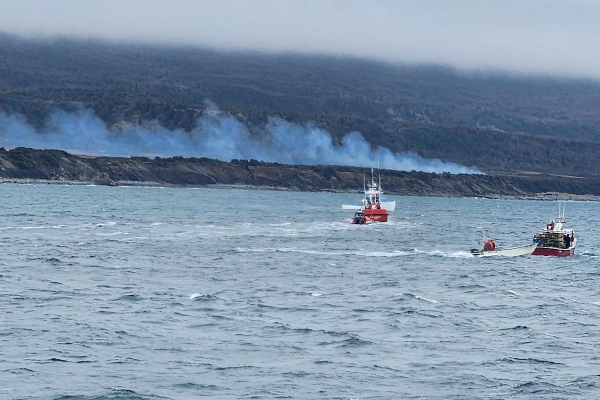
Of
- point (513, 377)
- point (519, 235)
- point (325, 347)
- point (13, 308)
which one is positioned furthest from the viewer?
point (519, 235)

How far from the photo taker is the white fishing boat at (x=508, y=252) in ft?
265

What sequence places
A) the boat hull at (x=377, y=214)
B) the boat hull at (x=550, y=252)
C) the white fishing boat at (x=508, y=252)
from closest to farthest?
the white fishing boat at (x=508, y=252), the boat hull at (x=550, y=252), the boat hull at (x=377, y=214)

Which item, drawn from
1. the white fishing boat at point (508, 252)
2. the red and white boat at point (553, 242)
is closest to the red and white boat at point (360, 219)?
the red and white boat at point (553, 242)

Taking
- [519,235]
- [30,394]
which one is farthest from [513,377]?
[519,235]

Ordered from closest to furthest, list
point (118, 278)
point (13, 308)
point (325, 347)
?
point (325, 347)
point (13, 308)
point (118, 278)

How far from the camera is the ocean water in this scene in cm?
3503

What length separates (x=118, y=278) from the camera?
2228 inches

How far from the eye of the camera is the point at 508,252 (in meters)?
82.5

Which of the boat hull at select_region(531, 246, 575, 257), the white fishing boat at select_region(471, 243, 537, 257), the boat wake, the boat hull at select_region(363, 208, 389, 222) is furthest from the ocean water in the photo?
the boat hull at select_region(363, 208, 389, 222)

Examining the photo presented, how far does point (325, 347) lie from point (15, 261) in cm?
2765

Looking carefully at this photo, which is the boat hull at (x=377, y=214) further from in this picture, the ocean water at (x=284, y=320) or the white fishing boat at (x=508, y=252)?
the white fishing boat at (x=508, y=252)

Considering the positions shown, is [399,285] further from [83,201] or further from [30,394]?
[83,201]

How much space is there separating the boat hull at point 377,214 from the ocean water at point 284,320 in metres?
37.6

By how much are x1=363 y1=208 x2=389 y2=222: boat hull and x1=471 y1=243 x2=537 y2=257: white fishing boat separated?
41030 mm
